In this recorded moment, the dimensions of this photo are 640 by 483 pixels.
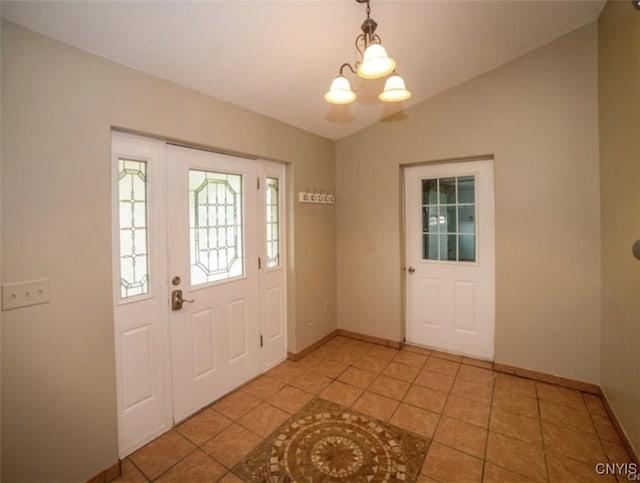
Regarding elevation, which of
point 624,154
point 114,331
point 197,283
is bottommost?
point 114,331

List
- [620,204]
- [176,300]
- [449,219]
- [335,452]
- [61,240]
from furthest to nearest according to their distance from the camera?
[449,219] < [176,300] < [620,204] < [335,452] < [61,240]

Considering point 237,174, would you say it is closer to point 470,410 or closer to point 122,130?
point 122,130

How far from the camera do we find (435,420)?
2.28 m

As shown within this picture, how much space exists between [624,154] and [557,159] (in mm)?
645

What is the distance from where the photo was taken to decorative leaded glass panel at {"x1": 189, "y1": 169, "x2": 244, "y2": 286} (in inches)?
94.5

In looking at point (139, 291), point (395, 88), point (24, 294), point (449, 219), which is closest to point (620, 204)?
point (449, 219)

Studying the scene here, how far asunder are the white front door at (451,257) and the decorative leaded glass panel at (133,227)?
2.62 metres

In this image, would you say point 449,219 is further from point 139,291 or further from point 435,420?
point 139,291

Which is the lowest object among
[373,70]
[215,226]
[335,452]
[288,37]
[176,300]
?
[335,452]

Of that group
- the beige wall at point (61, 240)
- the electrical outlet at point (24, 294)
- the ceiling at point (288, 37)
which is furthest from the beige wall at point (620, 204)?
the electrical outlet at point (24, 294)

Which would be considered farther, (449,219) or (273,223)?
(449,219)

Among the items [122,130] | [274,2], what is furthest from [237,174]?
[274,2]

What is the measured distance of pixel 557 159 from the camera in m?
2.62

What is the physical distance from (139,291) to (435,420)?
2.29 m
